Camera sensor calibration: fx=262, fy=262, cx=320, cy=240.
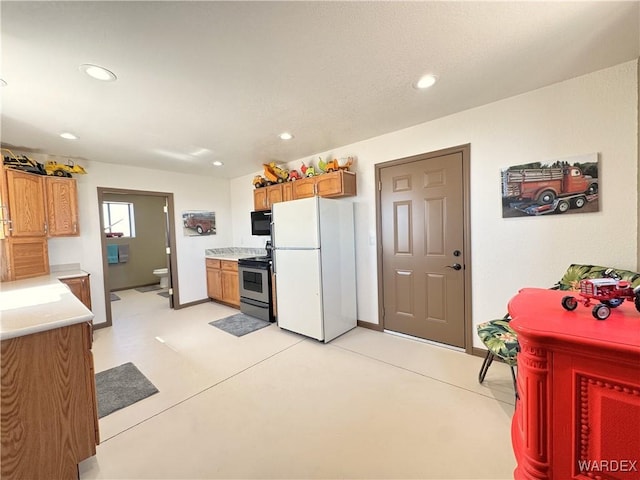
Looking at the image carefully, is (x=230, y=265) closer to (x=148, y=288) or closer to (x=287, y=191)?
(x=287, y=191)

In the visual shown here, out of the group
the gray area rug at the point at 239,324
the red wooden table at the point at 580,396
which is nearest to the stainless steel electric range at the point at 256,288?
the gray area rug at the point at 239,324

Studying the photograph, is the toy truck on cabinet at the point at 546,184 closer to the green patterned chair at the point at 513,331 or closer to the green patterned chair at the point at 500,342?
the green patterned chair at the point at 513,331

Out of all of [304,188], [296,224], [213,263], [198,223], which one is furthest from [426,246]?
[198,223]

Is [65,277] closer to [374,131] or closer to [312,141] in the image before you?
[312,141]

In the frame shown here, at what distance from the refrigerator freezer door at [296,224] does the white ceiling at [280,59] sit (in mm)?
879

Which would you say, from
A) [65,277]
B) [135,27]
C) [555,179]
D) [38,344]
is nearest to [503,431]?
[555,179]

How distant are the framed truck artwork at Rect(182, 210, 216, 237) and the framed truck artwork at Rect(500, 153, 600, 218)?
4.68 m

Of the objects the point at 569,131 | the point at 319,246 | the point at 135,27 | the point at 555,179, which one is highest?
the point at 135,27

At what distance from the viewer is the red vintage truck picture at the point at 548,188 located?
6.71 ft

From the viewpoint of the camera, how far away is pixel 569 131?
209 cm

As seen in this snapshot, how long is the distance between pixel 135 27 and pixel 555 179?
3.08 meters

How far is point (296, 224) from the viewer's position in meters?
3.18

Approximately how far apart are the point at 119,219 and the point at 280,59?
6.81 meters

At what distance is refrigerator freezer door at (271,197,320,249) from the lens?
3.01 meters
